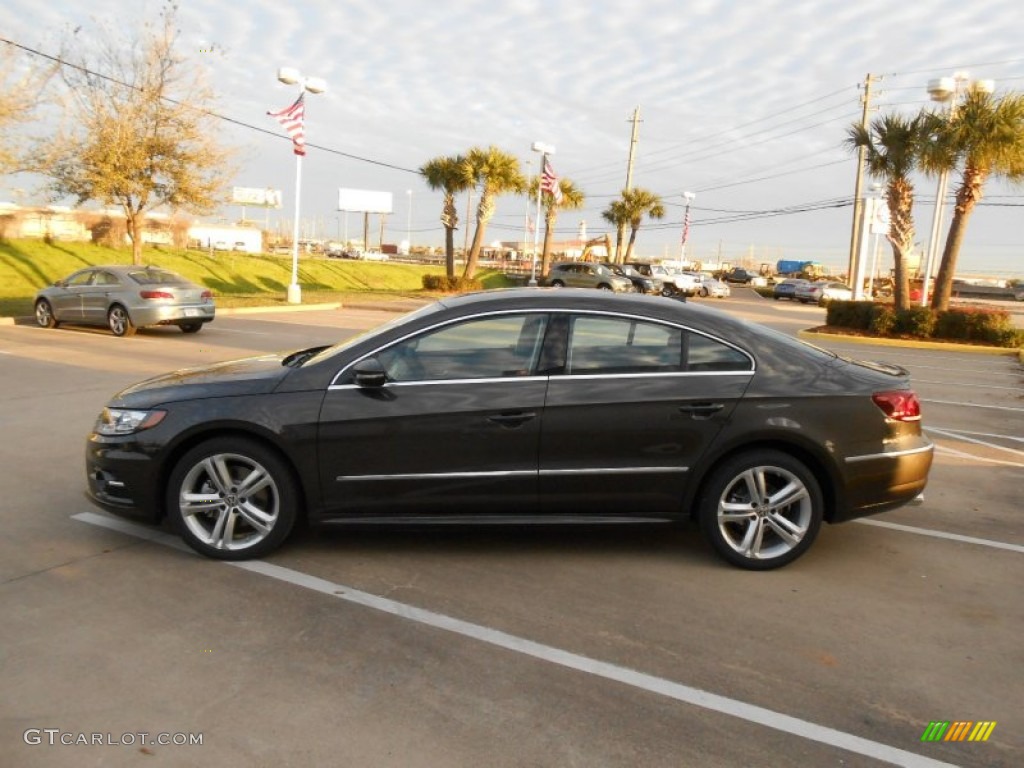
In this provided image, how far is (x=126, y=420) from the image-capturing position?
457cm

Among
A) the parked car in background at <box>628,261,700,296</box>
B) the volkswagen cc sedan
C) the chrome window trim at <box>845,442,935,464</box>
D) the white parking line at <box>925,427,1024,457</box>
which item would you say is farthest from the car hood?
the parked car in background at <box>628,261,700,296</box>

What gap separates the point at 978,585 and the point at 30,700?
4.78m

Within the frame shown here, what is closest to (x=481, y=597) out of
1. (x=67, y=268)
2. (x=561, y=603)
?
(x=561, y=603)

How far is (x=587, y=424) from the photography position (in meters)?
4.44

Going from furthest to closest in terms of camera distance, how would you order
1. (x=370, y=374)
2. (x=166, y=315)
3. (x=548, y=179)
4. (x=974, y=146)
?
(x=548, y=179) < (x=974, y=146) < (x=166, y=315) < (x=370, y=374)

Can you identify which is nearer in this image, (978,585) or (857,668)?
(857,668)

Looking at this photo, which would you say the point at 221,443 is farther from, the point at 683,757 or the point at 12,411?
the point at 12,411

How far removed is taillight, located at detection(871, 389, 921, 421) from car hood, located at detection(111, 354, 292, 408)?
3426 mm

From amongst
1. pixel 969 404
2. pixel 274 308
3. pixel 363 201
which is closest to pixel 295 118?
pixel 274 308

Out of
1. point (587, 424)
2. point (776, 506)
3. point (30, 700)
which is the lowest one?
point (30, 700)

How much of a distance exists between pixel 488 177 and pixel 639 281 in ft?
29.3

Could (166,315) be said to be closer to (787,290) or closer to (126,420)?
(126,420)

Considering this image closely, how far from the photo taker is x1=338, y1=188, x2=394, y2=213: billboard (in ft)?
339

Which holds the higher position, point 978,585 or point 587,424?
point 587,424
